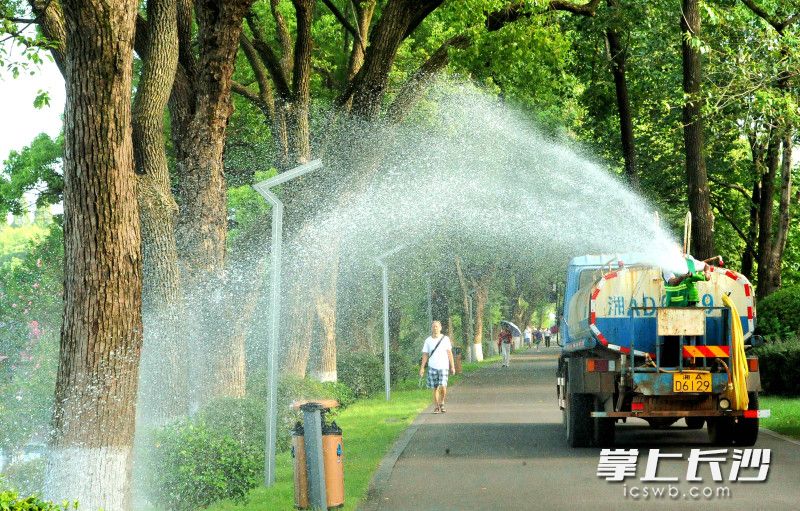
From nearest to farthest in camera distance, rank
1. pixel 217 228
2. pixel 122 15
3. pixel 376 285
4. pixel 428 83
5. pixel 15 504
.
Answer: pixel 15 504 < pixel 122 15 < pixel 217 228 < pixel 428 83 < pixel 376 285

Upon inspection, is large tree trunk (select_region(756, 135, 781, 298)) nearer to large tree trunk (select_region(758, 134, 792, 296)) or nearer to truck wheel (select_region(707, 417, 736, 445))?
large tree trunk (select_region(758, 134, 792, 296))

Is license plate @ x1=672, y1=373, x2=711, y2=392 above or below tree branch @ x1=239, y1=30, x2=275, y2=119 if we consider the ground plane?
below

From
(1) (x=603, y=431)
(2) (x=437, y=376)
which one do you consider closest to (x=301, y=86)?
(2) (x=437, y=376)

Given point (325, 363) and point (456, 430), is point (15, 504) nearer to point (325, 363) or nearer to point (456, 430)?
point (456, 430)

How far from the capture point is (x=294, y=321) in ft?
86.8

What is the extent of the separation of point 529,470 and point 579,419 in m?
2.26

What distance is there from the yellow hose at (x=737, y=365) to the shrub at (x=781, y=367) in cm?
973

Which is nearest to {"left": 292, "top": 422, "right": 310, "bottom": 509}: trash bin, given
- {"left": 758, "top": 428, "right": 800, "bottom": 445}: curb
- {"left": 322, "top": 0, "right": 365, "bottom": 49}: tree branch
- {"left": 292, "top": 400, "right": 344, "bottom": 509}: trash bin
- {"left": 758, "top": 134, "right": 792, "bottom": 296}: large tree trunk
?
{"left": 292, "top": 400, "right": 344, "bottom": 509}: trash bin

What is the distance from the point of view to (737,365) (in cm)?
1501

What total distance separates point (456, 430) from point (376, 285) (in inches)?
979

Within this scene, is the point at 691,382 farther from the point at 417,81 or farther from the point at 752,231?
the point at 752,231

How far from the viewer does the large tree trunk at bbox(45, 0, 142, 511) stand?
10227mm

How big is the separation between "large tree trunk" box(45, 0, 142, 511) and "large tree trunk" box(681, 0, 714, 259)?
1561cm

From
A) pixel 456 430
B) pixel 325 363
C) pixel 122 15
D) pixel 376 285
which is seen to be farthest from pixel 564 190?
pixel 122 15
